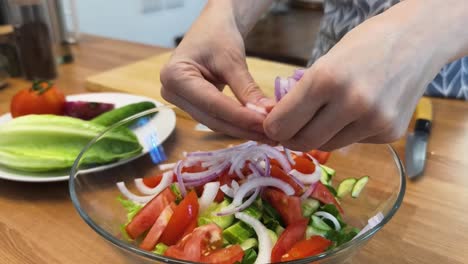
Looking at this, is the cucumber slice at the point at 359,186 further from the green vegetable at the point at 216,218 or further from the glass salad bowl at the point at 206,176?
the green vegetable at the point at 216,218

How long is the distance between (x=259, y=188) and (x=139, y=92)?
63 centimetres

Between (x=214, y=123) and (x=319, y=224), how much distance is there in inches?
7.8

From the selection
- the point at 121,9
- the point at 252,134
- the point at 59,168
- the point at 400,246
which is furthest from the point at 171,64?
the point at 121,9

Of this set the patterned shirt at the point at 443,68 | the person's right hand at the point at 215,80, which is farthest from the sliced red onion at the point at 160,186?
the patterned shirt at the point at 443,68

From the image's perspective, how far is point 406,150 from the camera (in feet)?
2.71

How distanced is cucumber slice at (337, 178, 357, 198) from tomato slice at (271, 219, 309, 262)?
13 cm

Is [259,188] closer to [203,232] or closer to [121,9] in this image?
[203,232]

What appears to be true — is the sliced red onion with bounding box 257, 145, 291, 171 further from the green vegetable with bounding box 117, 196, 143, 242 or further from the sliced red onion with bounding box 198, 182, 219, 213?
the green vegetable with bounding box 117, 196, 143, 242

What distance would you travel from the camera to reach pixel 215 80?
0.71 meters

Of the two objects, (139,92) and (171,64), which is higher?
(171,64)

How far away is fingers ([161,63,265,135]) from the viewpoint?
22.5 inches

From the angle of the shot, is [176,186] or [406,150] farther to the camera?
[406,150]

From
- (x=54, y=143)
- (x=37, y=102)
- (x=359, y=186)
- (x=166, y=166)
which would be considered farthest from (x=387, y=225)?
(x=37, y=102)

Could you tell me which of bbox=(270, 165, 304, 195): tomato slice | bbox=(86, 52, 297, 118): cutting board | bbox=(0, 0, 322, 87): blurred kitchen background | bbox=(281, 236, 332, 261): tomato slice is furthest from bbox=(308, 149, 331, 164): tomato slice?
bbox=(0, 0, 322, 87): blurred kitchen background
